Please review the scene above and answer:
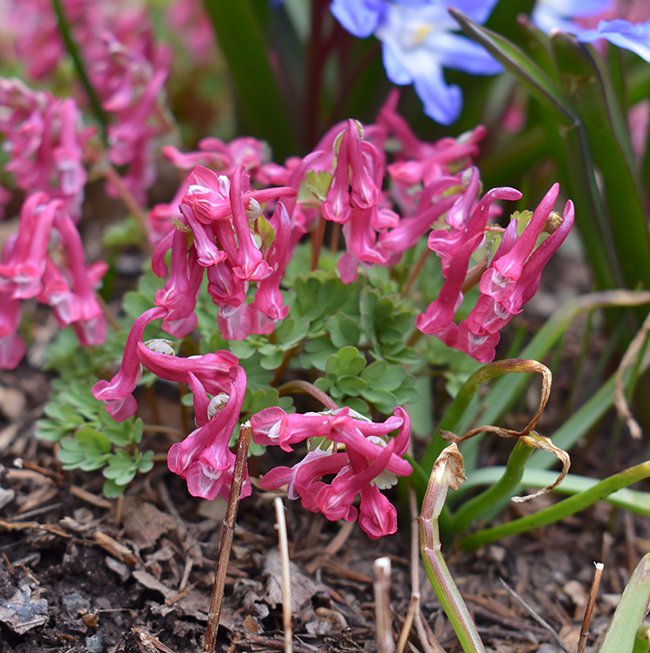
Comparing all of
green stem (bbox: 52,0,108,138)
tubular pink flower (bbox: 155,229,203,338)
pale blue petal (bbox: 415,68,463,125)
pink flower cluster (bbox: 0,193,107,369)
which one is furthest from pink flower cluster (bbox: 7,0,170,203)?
tubular pink flower (bbox: 155,229,203,338)

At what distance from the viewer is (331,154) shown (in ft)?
3.76

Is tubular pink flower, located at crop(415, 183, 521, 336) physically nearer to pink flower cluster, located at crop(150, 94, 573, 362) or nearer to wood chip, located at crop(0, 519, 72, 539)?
pink flower cluster, located at crop(150, 94, 573, 362)

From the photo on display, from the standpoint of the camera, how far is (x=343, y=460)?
0.97 m

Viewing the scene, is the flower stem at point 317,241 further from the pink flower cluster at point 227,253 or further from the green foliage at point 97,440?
the green foliage at point 97,440

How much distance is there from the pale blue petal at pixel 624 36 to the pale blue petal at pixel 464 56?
0.47 meters

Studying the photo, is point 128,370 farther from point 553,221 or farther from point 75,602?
point 553,221

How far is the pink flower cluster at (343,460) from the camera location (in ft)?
3.01

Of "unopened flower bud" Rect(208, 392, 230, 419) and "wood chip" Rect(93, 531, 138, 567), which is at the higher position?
"unopened flower bud" Rect(208, 392, 230, 419)

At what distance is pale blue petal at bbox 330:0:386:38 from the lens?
148cm

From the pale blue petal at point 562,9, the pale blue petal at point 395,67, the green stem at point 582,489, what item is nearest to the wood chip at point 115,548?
the green stem at point 582,489

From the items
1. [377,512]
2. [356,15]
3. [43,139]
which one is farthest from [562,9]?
[377,512]

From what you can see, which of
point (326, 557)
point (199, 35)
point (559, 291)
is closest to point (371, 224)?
point (326, 557)

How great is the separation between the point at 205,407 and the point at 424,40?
1125 mm

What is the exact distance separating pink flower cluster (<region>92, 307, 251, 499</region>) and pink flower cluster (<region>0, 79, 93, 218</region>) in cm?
54
